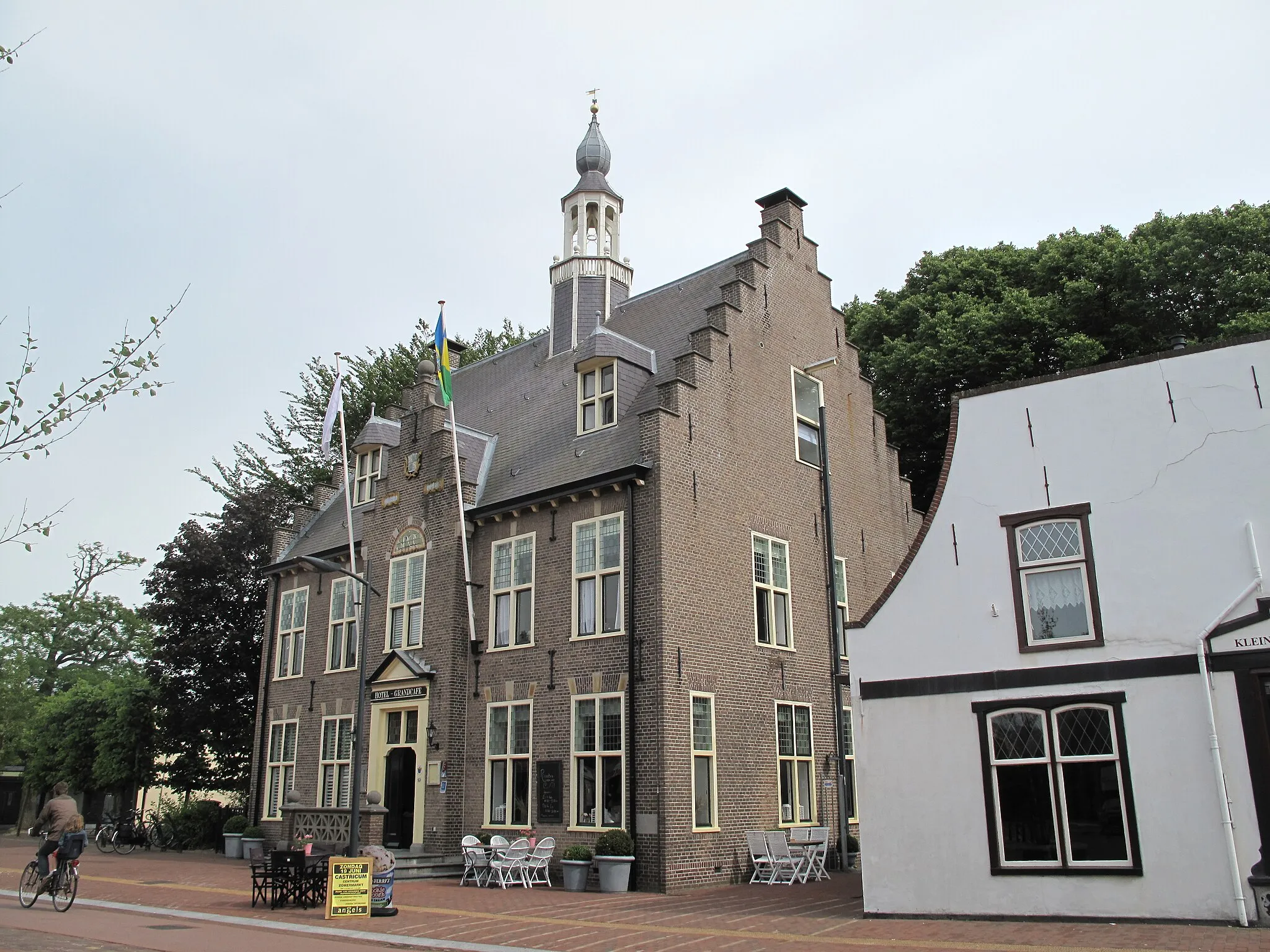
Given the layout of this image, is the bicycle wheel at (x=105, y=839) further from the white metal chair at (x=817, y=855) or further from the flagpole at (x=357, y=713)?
the white metal chair at (x=817, y=855)

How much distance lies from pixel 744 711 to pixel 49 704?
113 feet

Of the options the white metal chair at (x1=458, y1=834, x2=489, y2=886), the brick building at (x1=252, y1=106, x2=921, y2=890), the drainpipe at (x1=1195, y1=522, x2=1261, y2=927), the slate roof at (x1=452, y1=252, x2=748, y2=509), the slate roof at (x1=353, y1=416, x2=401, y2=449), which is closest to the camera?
the drainpipe at (x1=1195, y1=522, x2=1261, y2=927)

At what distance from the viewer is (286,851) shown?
16328mm

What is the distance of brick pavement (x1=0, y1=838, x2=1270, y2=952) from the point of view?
1127cm

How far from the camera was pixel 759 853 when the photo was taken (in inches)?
770

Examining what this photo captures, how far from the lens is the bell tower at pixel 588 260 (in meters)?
27.4

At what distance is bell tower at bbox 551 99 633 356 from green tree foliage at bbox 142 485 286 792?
13.6 meters

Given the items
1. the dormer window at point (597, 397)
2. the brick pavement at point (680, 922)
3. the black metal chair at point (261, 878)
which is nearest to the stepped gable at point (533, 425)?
the dormer window at point (597, 397)

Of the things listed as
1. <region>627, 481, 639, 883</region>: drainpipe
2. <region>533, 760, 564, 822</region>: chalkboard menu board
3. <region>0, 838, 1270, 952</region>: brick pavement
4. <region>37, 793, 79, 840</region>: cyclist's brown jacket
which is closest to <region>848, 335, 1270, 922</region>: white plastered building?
<region>0, 838, 1270, 952</region>: brick pavement

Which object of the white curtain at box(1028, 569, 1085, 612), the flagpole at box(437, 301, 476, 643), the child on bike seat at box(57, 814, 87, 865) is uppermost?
the flagpole at box(437, 301, 476, 643)

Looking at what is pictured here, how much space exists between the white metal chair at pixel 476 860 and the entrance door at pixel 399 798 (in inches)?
126

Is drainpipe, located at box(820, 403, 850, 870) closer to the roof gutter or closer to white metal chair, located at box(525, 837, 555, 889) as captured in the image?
the roof gutter

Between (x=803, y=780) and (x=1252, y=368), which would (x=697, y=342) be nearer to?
(x=803, y=780)

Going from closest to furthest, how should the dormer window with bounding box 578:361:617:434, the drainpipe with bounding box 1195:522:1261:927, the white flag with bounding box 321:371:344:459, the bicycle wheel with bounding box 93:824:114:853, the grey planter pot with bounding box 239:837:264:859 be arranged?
the drainpipe with bounding box 1195:522:1261:927 < the dormer window with bounding box 578:361:617:434 < the white flag with bounding box 321:371:344:459 < the grey planter pot with bounding box 239:837:264:859 < the bicycle wheel with bounding box 93:824:114:853
